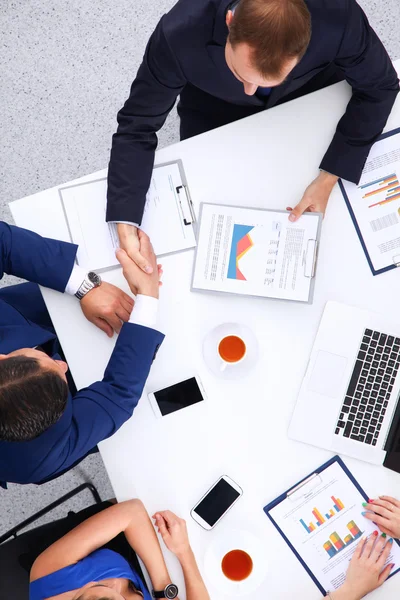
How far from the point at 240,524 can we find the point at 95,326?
62cm

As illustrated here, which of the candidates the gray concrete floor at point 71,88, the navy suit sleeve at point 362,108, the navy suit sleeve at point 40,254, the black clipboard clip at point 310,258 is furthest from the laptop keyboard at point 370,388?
the gray concrete floor at point 71,88

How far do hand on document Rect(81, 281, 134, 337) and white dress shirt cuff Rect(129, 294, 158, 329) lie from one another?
0.06 metres

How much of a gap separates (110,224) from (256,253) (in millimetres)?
386

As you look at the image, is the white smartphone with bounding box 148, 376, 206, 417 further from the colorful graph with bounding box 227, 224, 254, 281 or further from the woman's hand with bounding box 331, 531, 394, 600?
the woman's hand with bounding box 331, 531, 394, 600

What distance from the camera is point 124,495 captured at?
1.34 meters

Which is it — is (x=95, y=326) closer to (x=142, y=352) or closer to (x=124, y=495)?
(x=142, y=352)

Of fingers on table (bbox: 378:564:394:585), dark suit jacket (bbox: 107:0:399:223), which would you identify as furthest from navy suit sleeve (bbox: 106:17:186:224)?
fingers on table (bbox: 378:564:394:585)

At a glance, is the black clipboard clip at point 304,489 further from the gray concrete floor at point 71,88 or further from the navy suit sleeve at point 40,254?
the gray concrete floor at point 71,88

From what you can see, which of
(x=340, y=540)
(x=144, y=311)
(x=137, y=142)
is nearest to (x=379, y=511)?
(x=340, y=540)

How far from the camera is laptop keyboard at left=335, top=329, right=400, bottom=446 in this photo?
1.34 meters

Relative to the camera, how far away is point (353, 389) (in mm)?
1347

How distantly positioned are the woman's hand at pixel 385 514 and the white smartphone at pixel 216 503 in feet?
1.07

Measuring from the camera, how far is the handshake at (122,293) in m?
1.31

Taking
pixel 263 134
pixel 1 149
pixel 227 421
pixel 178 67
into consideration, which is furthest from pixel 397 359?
pixel 1 149
